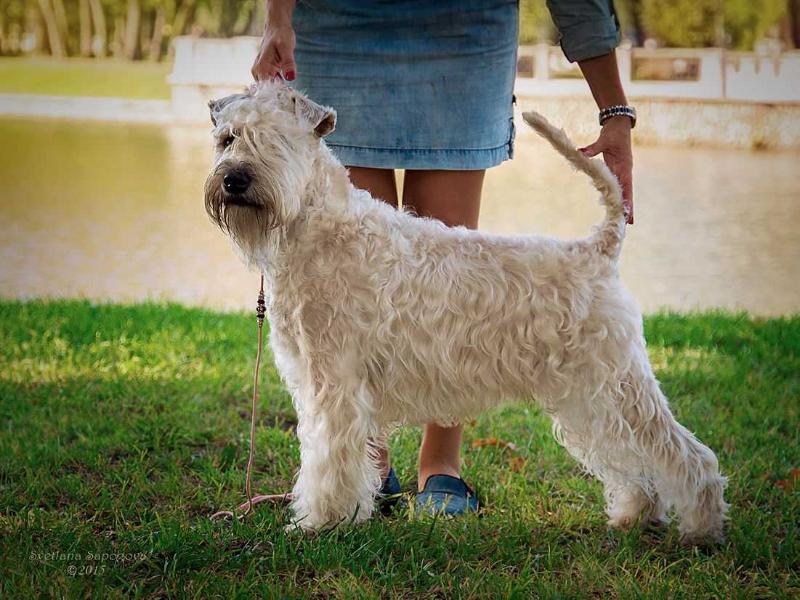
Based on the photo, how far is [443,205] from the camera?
11.3 ft

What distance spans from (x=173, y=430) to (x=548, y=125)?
7.24 feet

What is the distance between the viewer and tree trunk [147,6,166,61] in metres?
9.84

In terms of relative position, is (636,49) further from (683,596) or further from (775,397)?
(683,596)

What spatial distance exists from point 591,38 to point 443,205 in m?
0.82

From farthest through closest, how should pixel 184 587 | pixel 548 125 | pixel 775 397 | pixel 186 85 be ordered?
pixel 186 85 < pixel 775 397 < pixel 548 125 < pixel 184 587

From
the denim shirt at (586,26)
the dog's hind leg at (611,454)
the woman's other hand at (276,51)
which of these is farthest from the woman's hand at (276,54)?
the dog's hind leg at (611,454)

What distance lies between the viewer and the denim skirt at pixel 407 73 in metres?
3.29

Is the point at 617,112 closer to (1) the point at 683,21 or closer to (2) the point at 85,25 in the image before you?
(2) the point at 85,25

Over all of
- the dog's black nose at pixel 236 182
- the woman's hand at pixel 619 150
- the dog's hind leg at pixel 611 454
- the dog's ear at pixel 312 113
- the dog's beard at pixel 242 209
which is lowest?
the dog's hind leg at pixel 611 454

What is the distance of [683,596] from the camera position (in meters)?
2.66

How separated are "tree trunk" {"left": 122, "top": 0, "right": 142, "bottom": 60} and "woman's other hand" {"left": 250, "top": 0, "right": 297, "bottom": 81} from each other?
748 centimetres

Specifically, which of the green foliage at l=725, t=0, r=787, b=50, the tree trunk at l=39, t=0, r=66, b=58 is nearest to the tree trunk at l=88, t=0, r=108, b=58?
the tree trunk at l=39, t=0, r=66, b=58

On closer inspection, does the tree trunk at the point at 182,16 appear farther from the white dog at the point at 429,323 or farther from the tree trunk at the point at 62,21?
the white dog at the point at 429,323

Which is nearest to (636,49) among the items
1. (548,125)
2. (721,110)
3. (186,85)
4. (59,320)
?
(721,110)
